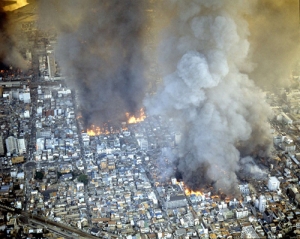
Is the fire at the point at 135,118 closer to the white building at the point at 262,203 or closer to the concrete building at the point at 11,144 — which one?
the concrete building at the point at 11,144

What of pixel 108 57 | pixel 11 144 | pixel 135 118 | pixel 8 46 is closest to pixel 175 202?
pixel 135 118

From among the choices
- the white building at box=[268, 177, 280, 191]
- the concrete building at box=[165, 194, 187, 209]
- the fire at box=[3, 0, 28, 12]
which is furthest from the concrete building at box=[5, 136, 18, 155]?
the fire at box=[3, 0, 28, 12]

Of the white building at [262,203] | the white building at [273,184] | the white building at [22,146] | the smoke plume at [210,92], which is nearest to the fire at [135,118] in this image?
the smoke plume at [210,92]

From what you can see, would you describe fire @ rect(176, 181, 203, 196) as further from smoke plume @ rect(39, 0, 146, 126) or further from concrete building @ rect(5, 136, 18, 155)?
concrete building @ rect(5, 136, 18, 155)

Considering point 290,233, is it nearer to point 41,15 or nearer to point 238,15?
point 238,15

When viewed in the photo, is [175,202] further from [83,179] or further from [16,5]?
[16,5]

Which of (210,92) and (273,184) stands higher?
(210,92)
